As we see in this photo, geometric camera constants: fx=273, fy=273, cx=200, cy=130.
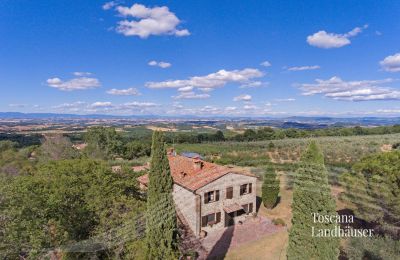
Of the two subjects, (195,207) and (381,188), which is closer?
(381,188)

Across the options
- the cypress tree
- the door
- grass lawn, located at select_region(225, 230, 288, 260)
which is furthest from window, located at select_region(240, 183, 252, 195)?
grass lawn, located at select_region(225, 230, 288, 260)

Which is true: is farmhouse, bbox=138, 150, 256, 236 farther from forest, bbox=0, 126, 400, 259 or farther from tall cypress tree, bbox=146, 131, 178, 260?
tall cypress tree, bbox=146, 131, 178, 260

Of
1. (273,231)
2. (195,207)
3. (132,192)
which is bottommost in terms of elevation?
(273,231)

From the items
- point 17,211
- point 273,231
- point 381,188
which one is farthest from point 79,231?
point 381,188

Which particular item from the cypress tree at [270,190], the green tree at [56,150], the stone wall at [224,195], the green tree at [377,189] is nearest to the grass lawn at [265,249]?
the cypress tree at [270,190]

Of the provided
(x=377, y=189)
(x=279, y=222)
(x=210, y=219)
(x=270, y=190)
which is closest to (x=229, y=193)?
(x=210, y=219)

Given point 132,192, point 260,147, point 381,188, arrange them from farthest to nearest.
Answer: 1. point 260,147
2. point 132,192
3. point 381,188

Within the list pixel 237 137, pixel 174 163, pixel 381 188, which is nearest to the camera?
pixel 381 188

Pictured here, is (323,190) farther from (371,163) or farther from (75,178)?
(75,178)
